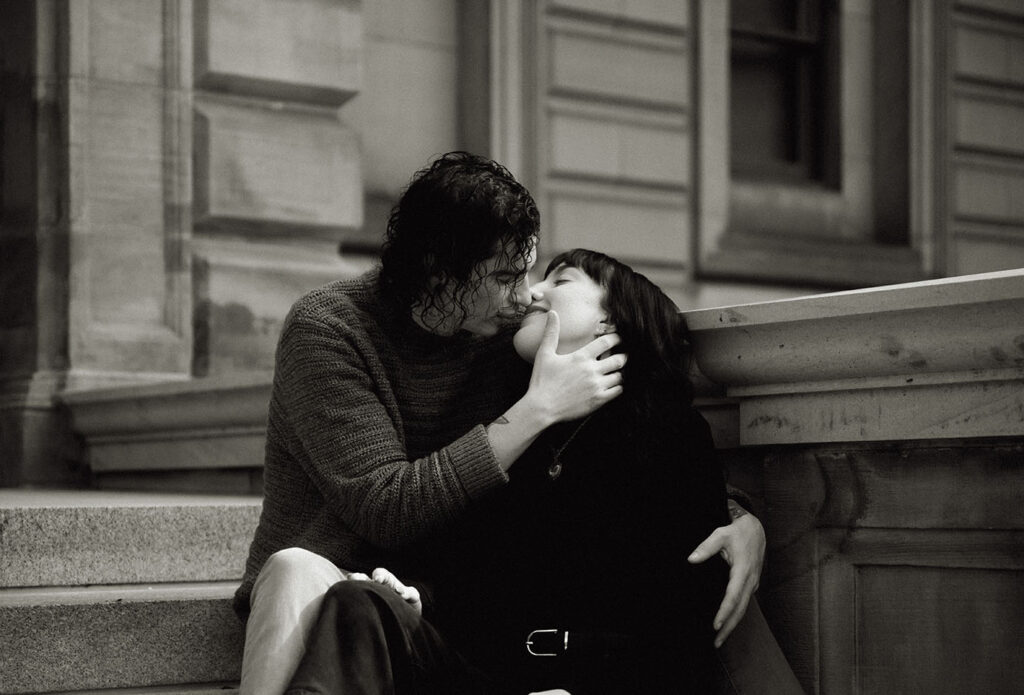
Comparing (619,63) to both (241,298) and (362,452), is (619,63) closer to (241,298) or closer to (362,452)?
(241,298)

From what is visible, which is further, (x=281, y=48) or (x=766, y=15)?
(x=766, y=15)

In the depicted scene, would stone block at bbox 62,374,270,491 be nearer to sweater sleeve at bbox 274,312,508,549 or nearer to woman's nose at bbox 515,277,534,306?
sweater sleeve at bbox 274,312,508,549

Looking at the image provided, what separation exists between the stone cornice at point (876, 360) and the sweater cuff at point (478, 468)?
1.76 ft

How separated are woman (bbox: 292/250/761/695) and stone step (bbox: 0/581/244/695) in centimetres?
72

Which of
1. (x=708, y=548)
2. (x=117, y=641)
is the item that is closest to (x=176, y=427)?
(x=117, y=641)

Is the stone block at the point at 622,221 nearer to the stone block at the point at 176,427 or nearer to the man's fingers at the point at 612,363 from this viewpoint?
the stone block at the point at 176,427

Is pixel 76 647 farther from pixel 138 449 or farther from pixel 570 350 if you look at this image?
pixel 138 449

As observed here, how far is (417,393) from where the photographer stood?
322 cm

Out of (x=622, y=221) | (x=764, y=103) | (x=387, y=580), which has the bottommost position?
(x=387, y=580)

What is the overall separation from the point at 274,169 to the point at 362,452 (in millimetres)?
4355

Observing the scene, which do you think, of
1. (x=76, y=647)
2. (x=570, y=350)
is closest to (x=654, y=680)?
(x=570, y=350)

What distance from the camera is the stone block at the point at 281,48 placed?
6.99 meters

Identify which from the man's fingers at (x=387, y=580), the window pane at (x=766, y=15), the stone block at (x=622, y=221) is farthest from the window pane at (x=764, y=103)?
the man's fingers at (x=387, y=580)

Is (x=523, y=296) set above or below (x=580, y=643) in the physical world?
above
